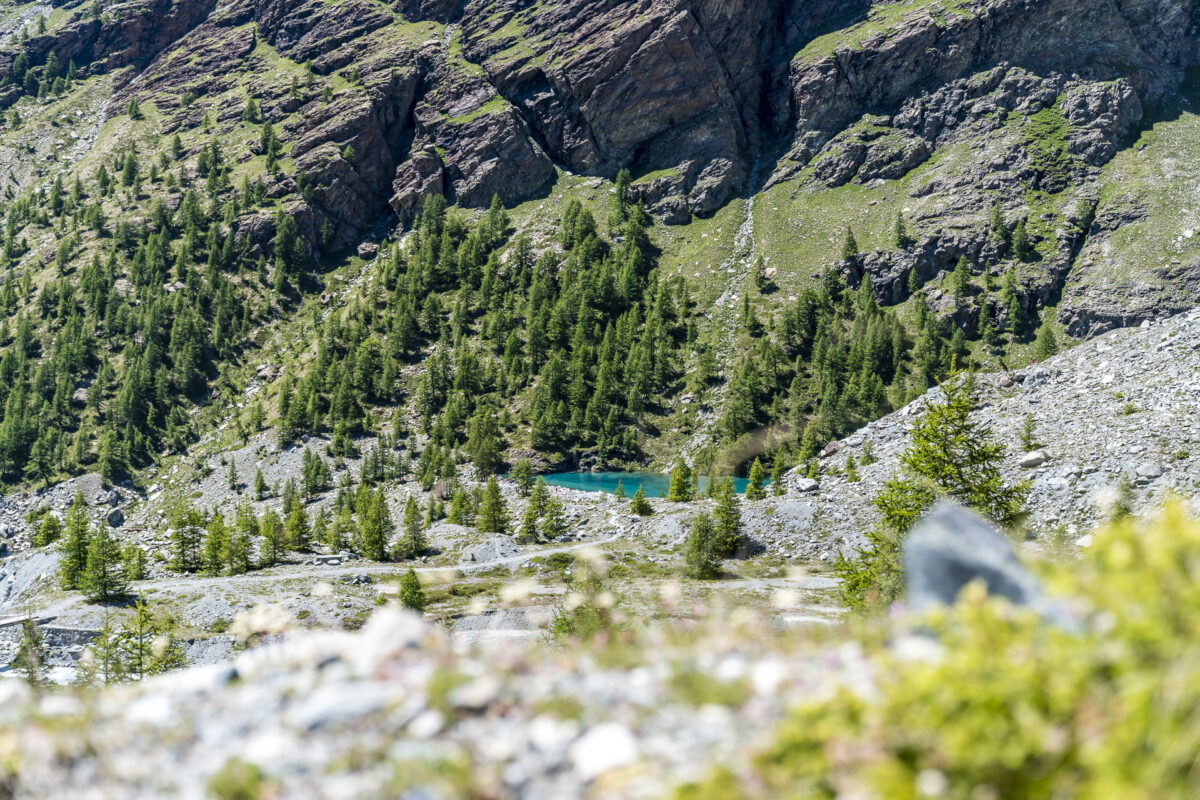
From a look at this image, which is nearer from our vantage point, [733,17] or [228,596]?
[228,596]

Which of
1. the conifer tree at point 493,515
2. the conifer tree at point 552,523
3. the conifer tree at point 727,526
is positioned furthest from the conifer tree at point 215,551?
the conifer tree at point 727,526

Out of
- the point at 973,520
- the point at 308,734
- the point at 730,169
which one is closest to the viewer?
the point at 308,734

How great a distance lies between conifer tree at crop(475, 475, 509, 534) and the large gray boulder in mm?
62845

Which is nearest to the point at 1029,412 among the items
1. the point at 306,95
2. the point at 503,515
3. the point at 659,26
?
the point at 503,515

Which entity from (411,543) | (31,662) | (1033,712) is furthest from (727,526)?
(1033,712)

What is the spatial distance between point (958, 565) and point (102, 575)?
57.1 m

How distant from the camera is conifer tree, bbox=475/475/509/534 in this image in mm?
67500

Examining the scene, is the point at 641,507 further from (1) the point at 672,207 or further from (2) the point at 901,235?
(1) the point at 672,207

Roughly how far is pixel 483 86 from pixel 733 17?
6854 cm

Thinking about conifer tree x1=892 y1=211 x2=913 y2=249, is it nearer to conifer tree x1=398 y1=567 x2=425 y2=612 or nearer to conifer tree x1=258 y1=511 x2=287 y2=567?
conifer tree x1=258 y1=511 x2=287 y2=567

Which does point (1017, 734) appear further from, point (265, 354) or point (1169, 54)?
point (1169, 54)

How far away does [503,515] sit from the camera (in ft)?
226

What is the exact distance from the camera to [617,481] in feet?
339

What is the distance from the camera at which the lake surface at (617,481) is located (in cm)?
9769
